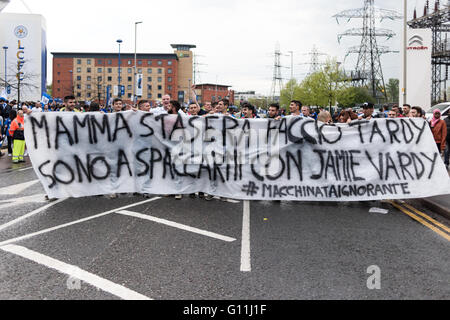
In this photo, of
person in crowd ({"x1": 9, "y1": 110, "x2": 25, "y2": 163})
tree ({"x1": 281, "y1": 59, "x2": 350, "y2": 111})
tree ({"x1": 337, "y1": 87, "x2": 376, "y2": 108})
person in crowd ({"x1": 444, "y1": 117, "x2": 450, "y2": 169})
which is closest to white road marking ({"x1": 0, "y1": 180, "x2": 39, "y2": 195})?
person in crowd ({"x1": 9, "y1": 110, "x2": 25, "y2": 163})

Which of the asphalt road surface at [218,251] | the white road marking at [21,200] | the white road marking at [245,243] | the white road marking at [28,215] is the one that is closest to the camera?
the asphalt road surface at [218,251]

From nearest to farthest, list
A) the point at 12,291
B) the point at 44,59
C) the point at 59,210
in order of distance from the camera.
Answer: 1. the point at 12,291
2. the point at 59,210
3. the point at 44,59

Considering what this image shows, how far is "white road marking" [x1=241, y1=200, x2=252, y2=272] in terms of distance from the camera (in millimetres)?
4504

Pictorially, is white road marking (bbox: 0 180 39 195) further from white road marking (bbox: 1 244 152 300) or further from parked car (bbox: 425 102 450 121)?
parked car (bbox: 425 102 450 121)

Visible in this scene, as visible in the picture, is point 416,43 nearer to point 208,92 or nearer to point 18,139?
point 18,139

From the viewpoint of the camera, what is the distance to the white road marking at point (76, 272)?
374cm

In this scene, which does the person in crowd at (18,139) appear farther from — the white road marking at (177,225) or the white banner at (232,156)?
the white road marking at (177,225)

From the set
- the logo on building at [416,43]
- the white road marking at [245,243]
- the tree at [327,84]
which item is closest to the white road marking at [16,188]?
the white road marking at [245,243]

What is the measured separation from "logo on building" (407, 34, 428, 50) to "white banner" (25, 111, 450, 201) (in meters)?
23.2

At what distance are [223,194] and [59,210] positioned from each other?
2817 millimetres

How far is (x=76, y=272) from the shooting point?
4258mm

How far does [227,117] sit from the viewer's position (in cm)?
813

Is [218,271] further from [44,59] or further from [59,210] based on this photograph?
[44,59]

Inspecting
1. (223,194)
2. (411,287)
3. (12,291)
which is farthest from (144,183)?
(411,287)
